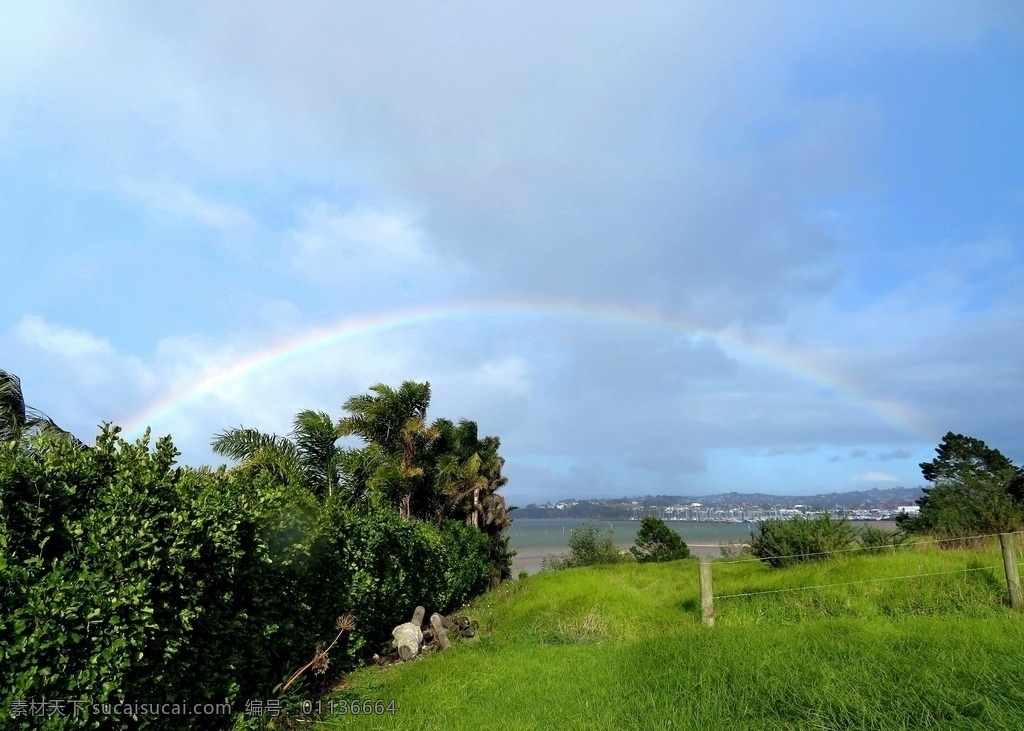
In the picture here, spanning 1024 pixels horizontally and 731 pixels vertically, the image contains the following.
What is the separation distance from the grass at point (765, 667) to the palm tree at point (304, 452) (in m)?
6.22

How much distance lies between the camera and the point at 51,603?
3.64 m

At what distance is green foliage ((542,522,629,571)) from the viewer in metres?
31.4

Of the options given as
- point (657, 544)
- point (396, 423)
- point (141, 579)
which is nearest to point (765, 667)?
point (141, 579)

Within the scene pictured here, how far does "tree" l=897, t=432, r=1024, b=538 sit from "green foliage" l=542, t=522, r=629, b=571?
1323cm

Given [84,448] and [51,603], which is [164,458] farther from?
[51,603]

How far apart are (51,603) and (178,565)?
0.95 metres

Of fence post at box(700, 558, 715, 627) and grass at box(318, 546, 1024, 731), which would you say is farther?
fence post at box(700, 558, 715, 627)

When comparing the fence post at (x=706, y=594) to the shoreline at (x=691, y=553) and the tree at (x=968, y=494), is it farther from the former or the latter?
the shoreline at (x=691, y=553)

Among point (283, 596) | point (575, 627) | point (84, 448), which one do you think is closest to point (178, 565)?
point (84, 448)

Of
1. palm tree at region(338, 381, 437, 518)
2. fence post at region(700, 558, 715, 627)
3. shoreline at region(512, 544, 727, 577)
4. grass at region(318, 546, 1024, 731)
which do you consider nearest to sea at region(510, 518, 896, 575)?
shoreline at region(512, 544, 727, 577)

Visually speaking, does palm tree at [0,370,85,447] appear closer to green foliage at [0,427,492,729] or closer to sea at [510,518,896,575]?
green foliage at [0,427,492,729]

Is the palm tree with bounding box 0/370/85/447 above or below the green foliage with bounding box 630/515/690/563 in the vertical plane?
A: above

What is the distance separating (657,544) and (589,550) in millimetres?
3543

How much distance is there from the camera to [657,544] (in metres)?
31.7
